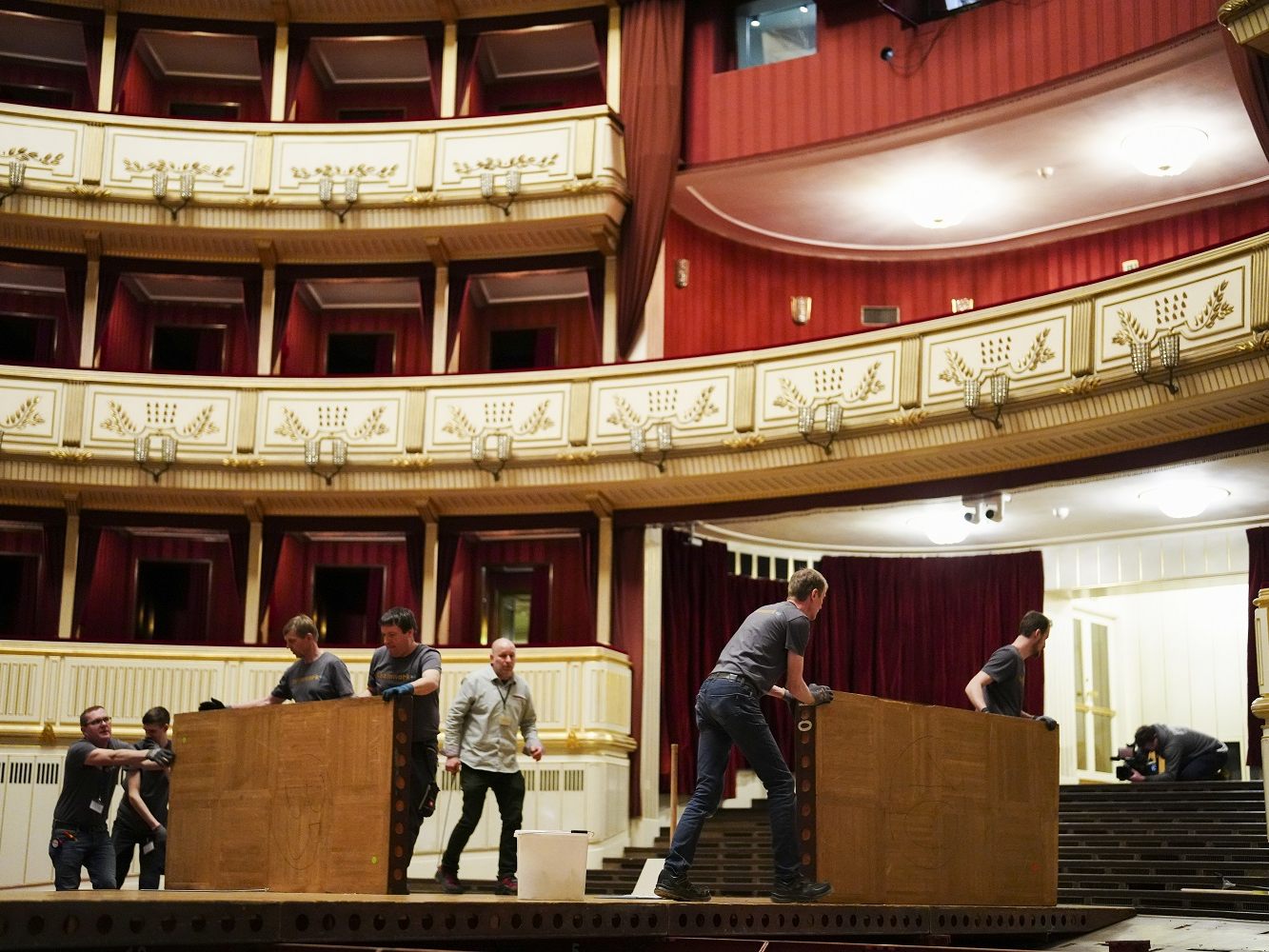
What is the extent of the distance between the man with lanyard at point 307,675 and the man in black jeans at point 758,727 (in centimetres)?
233

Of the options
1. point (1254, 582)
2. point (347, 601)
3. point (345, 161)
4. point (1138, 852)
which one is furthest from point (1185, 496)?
point (345, 161)

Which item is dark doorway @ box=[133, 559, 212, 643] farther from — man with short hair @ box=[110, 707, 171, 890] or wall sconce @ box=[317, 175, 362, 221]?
man with short hair @ box=[110, 707, 171, 890]

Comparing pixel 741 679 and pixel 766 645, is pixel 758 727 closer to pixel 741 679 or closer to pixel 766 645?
pixel 741 679

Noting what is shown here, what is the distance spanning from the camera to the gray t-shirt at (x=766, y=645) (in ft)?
22.9

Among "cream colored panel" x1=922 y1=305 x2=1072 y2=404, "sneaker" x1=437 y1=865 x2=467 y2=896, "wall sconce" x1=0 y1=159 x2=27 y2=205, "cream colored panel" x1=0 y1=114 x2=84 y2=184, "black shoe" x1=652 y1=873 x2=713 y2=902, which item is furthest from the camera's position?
"cream colored panel" x1=0 y1=114 x2=84 y2=184

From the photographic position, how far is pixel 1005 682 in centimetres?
866

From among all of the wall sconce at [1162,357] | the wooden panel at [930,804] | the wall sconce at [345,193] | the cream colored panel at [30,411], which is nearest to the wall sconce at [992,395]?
the wall sconce at [1162,357]

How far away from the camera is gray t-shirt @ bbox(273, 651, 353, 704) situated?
27.7 feet

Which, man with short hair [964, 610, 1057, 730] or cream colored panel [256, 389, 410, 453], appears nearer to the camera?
man with short hair [964, 610, 1057, 730]

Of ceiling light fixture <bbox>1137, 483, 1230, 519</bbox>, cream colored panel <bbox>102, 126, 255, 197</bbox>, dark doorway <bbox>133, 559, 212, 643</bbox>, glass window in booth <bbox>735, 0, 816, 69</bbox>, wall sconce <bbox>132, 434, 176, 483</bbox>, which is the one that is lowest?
dark doorway <bbox>133, 559, 212, 643</bbox>

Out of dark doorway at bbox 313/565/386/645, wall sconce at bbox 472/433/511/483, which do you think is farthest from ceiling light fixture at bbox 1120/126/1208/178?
dark doorway at bbox 313/565/386/645

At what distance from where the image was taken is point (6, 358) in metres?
18.8

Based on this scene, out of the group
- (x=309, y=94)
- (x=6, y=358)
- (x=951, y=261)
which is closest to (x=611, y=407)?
(x=951, y=261)

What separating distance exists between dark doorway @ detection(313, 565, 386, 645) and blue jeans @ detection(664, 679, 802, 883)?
11.8 metres
